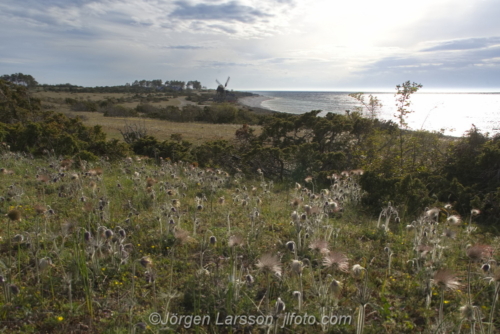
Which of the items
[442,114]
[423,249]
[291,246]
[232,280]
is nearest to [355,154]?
[423,249]

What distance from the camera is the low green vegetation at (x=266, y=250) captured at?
3.13 meters

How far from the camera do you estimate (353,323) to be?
124 inches

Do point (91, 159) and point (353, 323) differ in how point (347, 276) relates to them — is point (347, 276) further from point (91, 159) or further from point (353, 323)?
point (91, 159)

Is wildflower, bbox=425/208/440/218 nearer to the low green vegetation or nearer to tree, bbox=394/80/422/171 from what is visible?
the low green vegetation

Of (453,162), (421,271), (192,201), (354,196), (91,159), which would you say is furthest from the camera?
(91,159)

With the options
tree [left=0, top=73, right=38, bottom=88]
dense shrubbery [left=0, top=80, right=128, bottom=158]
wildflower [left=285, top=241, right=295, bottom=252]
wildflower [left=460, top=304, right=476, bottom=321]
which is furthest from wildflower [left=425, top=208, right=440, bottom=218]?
tree [left=0, top=73, right=38, bottom=88]

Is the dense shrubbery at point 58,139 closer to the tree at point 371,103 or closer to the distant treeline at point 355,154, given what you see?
the distant treeline at point 355,154

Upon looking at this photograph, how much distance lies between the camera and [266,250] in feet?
16.0

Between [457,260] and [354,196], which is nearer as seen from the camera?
[457,260]

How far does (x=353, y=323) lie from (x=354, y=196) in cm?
560

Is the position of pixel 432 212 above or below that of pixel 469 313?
above

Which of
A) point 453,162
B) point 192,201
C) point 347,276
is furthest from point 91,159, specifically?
point 453,162

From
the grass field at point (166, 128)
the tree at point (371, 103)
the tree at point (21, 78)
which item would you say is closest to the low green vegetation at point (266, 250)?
the tree at point (371, 103)

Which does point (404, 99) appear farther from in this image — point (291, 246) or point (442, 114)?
point (442, 114)
